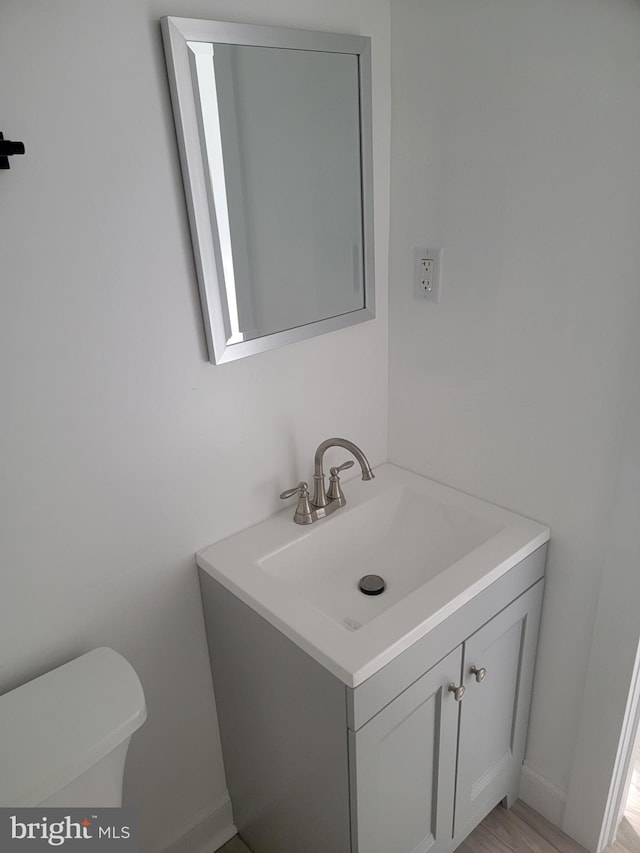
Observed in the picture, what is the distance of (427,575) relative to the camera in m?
1.53

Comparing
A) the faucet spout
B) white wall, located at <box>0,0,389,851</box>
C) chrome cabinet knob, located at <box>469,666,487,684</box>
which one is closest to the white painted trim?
chrome cabinet knob, located at <box>469,666,487,684</box>

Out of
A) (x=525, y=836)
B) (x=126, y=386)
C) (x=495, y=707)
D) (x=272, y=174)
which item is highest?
(x=272, y=174)

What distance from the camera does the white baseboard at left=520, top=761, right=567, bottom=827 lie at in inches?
65.4

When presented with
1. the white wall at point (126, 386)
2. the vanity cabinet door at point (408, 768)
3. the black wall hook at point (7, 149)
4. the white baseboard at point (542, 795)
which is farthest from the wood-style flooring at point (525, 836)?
the black wall hook at point (7, 149)

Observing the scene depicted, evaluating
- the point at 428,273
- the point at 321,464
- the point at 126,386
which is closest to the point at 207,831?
the point at 321,464

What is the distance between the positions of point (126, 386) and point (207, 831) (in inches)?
48.7

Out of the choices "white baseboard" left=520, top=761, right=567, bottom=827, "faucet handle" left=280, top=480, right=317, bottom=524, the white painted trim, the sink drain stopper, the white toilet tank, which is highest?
"faucet handle" left=280, top=480, right=317, bottom=524

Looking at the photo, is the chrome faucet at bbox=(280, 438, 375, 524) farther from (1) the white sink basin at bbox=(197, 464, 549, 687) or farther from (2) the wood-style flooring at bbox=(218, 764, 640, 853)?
(2) the wood-style flooring at bbox=(218, 764, 640, 853)

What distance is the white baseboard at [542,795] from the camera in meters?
1.66

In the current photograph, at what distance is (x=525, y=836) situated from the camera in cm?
166

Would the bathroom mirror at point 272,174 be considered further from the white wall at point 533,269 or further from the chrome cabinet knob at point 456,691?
the chrome cabinet knob at point 456,691

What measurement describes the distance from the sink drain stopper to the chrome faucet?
184mm

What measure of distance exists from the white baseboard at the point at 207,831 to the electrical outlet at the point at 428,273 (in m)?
1.42

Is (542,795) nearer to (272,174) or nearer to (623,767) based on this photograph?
(623,767)
